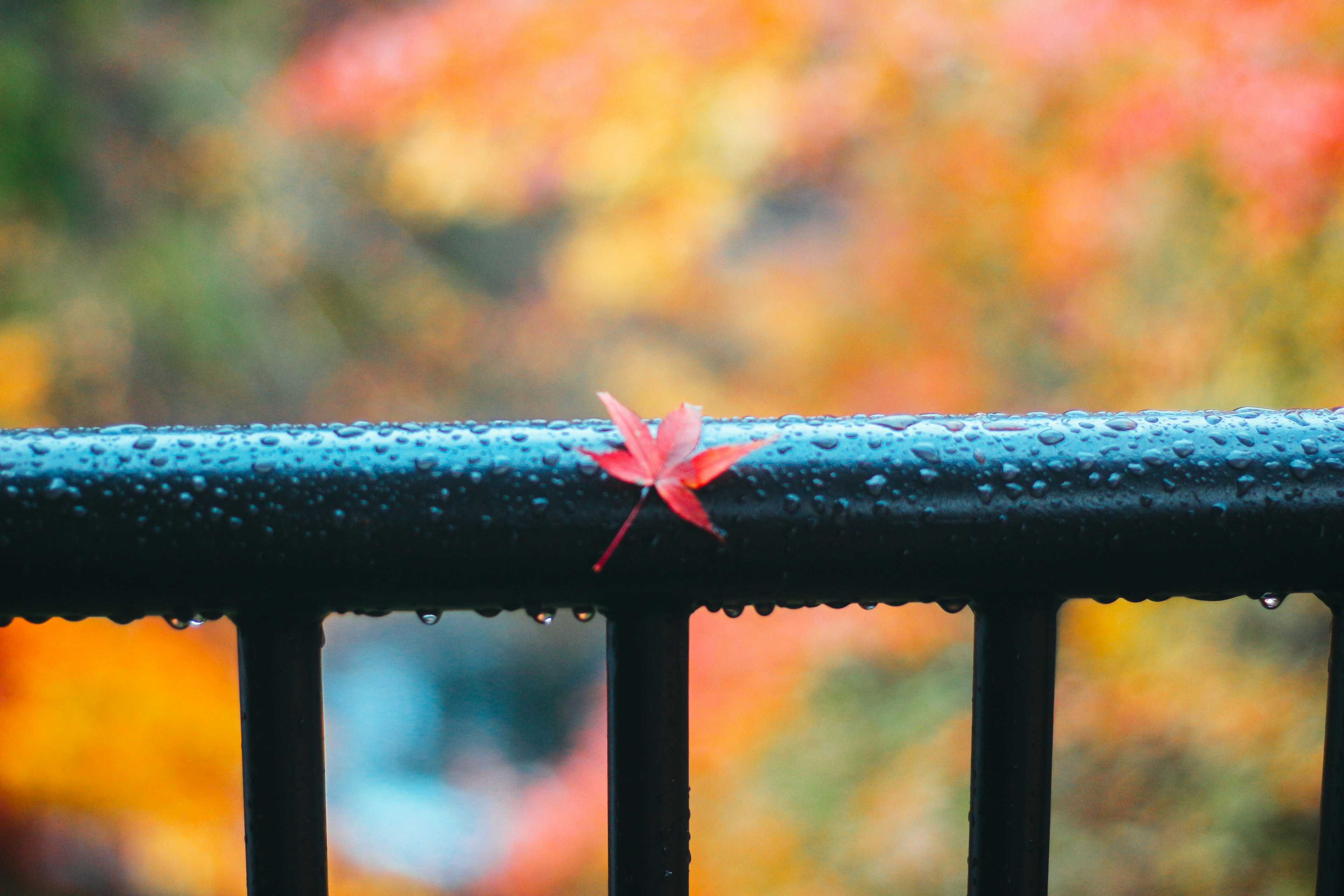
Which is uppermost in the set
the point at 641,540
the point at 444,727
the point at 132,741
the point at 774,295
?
the point at 774,295

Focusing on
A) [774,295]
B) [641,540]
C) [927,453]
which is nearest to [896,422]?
[927,453]

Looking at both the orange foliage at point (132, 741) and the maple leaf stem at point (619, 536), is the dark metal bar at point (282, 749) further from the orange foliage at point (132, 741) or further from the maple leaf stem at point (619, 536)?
the orange foliage at point (132, 741)

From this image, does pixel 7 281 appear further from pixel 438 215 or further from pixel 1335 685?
pixel 1335 685

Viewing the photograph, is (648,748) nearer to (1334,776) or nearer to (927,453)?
(927,453)

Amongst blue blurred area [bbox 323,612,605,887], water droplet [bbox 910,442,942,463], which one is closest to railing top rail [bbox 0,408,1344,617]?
water droplet [bbox 910,442,942,463]

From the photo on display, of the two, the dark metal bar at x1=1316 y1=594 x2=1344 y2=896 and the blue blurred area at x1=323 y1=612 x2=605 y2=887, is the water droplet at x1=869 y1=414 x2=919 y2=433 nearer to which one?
the dark metal bar at x1=1316 y1=594 x2=1344 y2=896

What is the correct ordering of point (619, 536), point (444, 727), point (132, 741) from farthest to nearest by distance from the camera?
point (444, 727) → point (132, 741) → point (619, 536)
